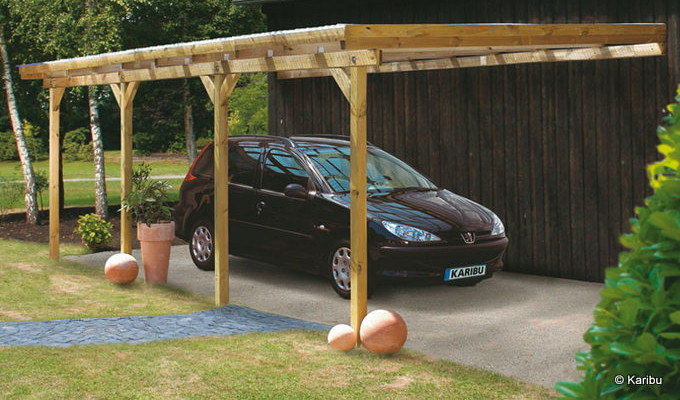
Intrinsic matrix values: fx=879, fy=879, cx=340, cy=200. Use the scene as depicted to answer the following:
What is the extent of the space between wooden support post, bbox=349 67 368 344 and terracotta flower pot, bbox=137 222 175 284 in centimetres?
390

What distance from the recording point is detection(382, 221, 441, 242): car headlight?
30.1 feet

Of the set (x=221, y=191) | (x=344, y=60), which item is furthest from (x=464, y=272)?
(x=344, y=60)

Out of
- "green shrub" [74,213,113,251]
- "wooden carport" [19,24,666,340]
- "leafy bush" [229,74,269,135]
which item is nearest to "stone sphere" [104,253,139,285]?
"wooden carport" [19,24,666,340]

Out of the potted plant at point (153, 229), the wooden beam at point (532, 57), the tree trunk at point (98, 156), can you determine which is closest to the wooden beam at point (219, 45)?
the potted plant at point (153, 229)

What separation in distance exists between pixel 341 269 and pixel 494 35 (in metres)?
3.13

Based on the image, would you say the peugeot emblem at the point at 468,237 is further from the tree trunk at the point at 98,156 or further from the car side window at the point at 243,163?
the tree trunk at the point at 98,156

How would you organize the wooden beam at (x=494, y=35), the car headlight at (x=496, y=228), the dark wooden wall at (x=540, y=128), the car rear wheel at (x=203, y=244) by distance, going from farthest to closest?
the car rear wheel at (x=203, y=244)
the dark wooden wall at (x=540, y=128)
the car headlight at (x=496, y=228)
the wooden beam at (x=494, y=35)

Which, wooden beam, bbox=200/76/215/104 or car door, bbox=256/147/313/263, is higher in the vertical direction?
wooden beam, bbox=200/76/215/104

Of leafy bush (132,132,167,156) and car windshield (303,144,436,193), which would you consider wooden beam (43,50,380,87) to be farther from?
leafy bush (132,132,167,156)

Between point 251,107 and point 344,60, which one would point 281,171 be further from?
point 251,107

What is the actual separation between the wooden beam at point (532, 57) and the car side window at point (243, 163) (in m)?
2.39

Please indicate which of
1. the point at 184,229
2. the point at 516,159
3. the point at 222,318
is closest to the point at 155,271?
the point at 184,229

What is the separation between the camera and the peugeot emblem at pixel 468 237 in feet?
30.9

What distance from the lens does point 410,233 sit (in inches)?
363
